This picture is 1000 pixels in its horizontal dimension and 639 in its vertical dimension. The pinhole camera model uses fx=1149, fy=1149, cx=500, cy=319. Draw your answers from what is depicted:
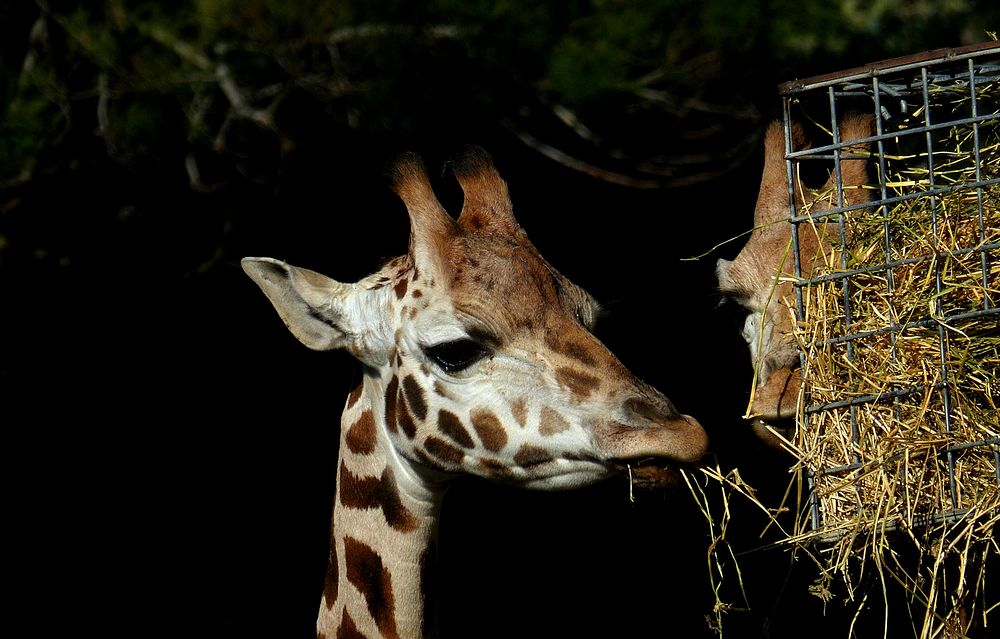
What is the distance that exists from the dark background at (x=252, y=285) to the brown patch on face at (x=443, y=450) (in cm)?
197

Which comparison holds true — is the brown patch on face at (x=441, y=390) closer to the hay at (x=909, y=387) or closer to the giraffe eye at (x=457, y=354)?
the giraffe eye at (x=457, y=354)

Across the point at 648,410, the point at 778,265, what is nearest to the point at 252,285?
the point at 778,265

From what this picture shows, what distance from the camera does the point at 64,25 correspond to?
5.36 metres

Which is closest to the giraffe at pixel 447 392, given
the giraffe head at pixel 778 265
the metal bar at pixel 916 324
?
the giraffe head at pixel 778 265

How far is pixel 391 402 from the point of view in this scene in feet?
11.2

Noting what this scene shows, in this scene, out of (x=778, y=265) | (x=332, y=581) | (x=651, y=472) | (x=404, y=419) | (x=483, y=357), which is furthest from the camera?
(x=778, y=265)

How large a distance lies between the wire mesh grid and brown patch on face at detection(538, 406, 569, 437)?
632 millimetres

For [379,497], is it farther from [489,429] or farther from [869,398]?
[869,398]

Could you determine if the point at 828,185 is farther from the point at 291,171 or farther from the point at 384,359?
the point at 291,171

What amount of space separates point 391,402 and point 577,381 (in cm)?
61

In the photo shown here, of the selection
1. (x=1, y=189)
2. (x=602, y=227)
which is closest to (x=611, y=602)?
(x=602, y=227)

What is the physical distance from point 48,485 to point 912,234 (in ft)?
13.7

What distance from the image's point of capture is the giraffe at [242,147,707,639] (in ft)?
10.2

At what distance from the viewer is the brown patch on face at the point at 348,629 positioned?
11.3 ft
